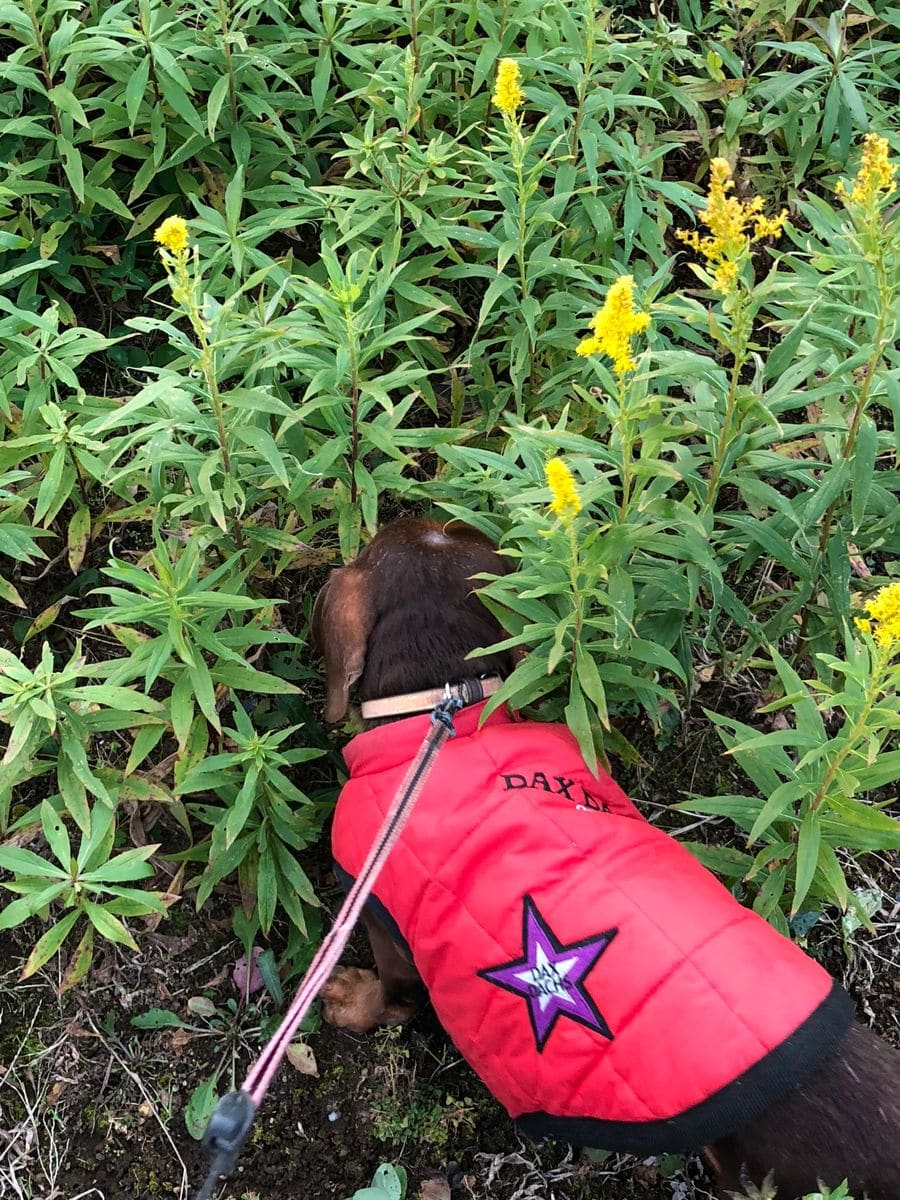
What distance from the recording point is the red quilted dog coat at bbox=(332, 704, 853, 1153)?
1719mm

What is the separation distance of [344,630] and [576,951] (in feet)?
3.02

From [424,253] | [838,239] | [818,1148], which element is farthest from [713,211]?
[424,253]

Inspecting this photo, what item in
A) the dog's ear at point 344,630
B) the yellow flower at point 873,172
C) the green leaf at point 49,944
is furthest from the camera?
the dog's ear at point 344,630

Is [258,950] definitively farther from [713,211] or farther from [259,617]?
[713,211]

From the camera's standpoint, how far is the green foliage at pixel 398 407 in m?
2.04

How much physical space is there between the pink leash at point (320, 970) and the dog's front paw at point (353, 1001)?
2.44 ft

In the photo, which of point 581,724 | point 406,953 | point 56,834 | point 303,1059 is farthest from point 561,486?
point 303,1059

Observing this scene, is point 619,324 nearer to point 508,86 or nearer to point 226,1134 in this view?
point 508,86

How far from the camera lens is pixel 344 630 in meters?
2.32

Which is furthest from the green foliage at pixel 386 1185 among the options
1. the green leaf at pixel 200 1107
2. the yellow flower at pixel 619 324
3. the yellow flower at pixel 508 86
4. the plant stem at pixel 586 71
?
the plant stem at pixel 586 71

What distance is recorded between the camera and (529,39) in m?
3.05

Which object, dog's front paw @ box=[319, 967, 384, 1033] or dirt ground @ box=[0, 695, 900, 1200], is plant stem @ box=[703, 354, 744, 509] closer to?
dirt ground @ box=[0, 695, 900, 1200]

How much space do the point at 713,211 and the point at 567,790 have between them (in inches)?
46.6

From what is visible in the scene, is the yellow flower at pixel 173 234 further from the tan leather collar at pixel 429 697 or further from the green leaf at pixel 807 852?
the green leaf at pixel 807 852
